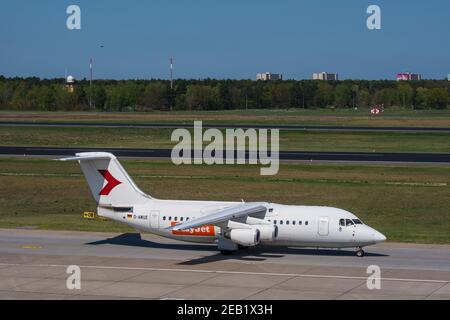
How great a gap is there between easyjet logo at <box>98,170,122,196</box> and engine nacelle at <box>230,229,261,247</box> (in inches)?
266

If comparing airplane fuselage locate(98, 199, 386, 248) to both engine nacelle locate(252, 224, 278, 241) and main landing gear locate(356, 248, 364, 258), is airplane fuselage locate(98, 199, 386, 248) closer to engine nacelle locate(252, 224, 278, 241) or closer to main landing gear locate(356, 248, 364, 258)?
engine nacelle locate(252, 224, 278, 241)

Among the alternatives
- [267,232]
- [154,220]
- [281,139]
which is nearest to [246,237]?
[267,232]

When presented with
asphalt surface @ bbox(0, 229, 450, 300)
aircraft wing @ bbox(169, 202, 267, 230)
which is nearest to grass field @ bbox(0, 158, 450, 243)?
asphalt surface @ bbox(0, 229, 450, 300)

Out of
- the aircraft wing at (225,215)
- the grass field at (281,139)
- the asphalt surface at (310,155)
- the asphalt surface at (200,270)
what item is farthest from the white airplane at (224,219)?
the grass field at (281,139)

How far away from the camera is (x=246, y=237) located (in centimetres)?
3950

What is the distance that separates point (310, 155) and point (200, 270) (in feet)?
162

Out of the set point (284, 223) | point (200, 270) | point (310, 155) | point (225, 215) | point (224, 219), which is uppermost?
point (310, 155)

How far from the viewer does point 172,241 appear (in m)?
45.2

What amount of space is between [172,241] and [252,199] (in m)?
15.1

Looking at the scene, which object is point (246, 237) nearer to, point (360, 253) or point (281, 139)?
point (360, 253)

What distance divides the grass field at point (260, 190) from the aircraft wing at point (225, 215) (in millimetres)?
9265

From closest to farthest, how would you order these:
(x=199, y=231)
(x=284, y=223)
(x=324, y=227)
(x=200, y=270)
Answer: (x=200, y=270)
(x=324, y=227)
(x=284, y=223)
(x=199, y=231)

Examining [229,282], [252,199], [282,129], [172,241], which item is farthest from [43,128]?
[229,282]

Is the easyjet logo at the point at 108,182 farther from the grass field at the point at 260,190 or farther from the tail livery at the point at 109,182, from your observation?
the grass field at the point at 260,190
